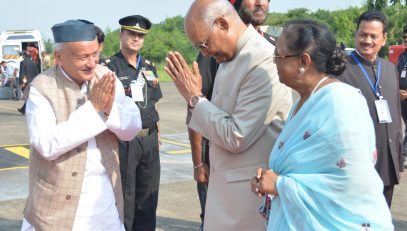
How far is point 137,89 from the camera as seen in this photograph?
4.88 meters

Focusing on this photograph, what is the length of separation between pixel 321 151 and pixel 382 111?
203cm

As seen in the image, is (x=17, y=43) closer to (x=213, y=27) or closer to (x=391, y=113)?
(x=391, y=113)

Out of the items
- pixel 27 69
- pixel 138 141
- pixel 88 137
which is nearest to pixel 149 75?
pixel 138 141

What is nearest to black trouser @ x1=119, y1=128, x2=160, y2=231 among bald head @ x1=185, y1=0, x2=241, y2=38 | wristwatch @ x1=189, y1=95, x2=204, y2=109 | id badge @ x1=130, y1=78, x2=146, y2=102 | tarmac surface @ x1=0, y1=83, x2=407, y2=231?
id badge @ x1=130, y1=78, x2=146, y2=102

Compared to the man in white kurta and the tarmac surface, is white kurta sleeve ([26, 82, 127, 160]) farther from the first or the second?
the tarmac surface

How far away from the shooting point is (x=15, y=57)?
2358 centimetres

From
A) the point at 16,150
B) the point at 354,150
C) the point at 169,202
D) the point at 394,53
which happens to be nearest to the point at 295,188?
the point at 354,150

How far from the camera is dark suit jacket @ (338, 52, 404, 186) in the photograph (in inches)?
155

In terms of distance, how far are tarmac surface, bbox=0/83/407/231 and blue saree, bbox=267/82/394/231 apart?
3.24 meters

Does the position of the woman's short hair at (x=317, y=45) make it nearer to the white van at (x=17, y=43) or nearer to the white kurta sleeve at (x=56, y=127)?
the white kurta sleeve at (x=56, y=127)

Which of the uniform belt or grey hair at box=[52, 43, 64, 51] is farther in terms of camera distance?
the uniform belt

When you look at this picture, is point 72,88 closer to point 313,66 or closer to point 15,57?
point 313,66

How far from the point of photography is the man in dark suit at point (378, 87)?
155 inches

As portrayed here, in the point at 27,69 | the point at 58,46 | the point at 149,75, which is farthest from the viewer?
the point at 27,69
